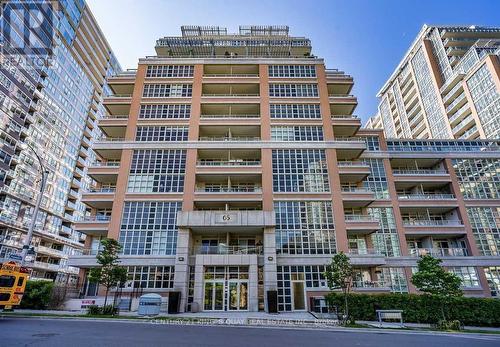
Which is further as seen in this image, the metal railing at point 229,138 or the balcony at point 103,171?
the metal railing at point 229,138

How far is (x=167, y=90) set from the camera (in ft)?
128

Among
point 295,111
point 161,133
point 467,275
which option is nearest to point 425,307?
point 467,275

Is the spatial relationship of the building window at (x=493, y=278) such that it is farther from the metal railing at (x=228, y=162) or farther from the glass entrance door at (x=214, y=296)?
the glass entrance door at (x=214, y=296)

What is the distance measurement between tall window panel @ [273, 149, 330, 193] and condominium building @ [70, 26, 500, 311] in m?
0.16

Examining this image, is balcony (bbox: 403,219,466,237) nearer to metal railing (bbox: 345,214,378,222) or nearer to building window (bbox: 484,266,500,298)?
building window (bbox: 484,266,500,298)

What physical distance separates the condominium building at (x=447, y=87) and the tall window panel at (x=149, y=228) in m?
59.5

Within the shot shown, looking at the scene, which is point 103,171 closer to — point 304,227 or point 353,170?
point 304,227

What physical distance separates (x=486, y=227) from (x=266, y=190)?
94.9ft

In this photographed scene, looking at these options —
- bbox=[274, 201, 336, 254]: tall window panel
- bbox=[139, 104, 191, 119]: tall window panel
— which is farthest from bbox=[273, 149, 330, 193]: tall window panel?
bbox=[139, 104, 191, 119]: tall window panel

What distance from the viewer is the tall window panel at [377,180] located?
3691 cm

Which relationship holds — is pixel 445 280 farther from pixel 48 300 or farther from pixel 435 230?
pixel 48 300

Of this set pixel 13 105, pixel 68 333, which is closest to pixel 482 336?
pixel 68 333

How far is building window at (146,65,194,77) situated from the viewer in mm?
40125

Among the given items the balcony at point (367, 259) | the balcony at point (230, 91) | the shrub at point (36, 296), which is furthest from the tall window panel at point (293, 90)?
the shrub at point (36, 296)
